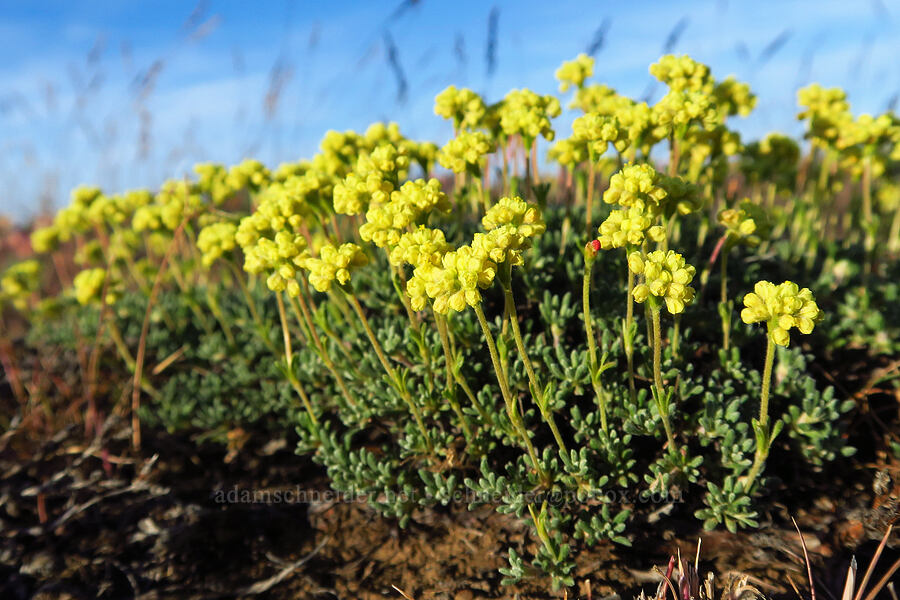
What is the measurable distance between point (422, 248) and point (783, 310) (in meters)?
1.17

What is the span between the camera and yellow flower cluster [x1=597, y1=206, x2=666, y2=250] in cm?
211

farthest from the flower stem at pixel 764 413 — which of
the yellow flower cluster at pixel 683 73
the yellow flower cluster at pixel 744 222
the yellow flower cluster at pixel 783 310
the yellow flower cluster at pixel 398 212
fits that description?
the yellow flower cluster at pixel 683 73

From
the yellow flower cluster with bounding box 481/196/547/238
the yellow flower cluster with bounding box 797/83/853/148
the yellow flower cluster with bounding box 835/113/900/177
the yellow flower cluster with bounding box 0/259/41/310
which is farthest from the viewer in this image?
the yellow flower cluster with bounding box 0/259/41/310

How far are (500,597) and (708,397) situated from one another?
1191mm

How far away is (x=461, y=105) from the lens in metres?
3.38

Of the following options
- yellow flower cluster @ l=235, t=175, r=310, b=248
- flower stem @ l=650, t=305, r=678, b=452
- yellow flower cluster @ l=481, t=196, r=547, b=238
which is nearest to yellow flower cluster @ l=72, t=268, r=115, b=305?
yellow flower cluster @ l=235, t=175, r=310, b=248

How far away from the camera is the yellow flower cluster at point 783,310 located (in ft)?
6.22

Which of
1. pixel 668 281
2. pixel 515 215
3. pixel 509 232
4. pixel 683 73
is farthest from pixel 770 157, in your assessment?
pixel 509 232

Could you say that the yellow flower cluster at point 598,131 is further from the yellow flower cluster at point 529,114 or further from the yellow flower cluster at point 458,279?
the yellow flower cluster at point 458,279

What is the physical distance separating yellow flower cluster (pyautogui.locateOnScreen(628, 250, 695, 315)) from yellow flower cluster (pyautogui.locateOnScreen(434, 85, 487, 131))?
5.33ft

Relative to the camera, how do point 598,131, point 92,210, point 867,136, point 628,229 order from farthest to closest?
point 92,210, point 867,136, point 598,131, point 628,229

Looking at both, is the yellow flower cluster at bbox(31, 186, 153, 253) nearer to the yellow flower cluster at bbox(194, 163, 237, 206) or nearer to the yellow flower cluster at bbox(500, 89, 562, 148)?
the yellow flower cluster at bbox(194, 163, 237, 206)

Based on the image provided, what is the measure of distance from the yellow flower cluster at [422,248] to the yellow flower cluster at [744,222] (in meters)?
1.40

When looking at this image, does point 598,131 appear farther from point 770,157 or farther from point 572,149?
point 770,157
